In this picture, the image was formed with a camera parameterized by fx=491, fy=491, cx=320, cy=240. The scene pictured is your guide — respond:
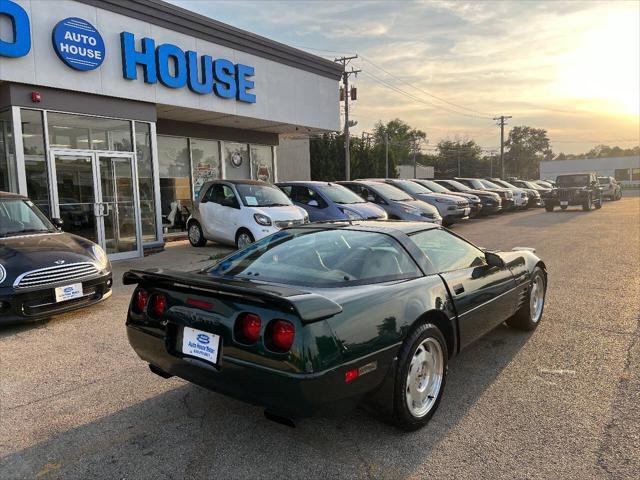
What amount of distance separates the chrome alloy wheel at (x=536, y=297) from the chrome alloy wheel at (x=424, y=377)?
6.64 ft

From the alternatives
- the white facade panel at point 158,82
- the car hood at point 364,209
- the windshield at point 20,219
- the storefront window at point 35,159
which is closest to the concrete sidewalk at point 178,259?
the windshield at point 20,219

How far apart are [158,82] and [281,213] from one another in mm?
4312

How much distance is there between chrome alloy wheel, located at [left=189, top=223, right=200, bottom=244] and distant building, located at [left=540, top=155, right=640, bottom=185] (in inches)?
2432

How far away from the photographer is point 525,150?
121000 millimetres

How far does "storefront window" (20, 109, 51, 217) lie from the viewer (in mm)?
9281

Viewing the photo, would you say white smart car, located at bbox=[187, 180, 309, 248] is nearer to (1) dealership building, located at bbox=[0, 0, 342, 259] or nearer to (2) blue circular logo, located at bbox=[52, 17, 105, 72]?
(1) dealership building, located at bbox=[0, 0, 342, 259]

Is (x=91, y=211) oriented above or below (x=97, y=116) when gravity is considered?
below

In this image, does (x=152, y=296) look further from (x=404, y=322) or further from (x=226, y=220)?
(x=226, y=220)

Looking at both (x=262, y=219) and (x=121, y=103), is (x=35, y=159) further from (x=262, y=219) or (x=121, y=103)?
(x=262, y=219)

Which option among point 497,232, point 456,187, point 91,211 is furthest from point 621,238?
point 91,211

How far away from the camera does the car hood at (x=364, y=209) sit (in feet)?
39.8

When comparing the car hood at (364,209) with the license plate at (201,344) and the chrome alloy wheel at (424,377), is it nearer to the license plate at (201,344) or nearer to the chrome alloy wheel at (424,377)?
the chrome alloy wheel at (424,377)

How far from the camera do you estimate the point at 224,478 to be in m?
2.63

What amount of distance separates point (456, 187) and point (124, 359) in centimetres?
1838
